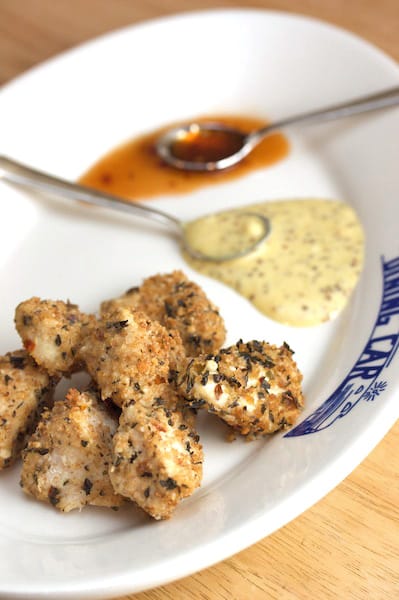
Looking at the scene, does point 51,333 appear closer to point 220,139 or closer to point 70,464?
point 70,464

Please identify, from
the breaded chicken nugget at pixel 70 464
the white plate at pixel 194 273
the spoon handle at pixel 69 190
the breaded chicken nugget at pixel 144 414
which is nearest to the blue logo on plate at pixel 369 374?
the white plate at pixel 194 273

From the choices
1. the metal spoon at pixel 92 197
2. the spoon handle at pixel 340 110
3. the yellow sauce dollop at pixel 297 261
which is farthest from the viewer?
the spoon handle at pixel 340 110

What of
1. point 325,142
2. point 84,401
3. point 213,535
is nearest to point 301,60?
point 325,142

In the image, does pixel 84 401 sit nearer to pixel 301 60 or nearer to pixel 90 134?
pixel 90 134

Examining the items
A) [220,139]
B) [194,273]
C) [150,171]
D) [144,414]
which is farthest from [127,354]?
[220,139]

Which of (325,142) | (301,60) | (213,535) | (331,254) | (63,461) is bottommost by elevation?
(213,535)

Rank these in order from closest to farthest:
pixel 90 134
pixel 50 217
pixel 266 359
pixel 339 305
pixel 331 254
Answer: pixel 266 359 → pixel 339 305 → pixel 331 254 → pixel 50 217 → pixel 90 134

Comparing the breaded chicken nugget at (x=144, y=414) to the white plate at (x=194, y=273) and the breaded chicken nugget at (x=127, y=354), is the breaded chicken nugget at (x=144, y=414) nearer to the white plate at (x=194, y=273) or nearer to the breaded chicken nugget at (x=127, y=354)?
the breaded chicken nugget at (x=127, y=354)
